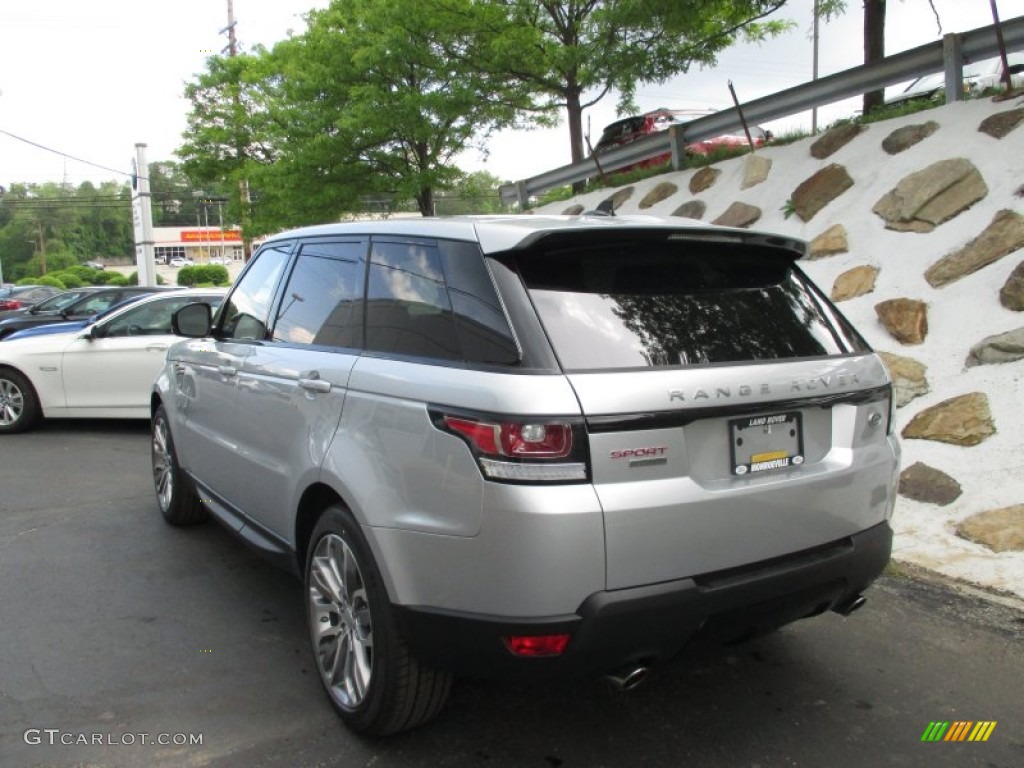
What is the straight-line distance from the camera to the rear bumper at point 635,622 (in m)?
2.32

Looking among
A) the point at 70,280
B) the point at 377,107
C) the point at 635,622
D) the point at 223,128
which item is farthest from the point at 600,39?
the point at 70,280

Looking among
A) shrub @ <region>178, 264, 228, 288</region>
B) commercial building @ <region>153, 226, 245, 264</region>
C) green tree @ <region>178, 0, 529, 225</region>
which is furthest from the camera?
commercial building @ <region>153, 226, 245, 264</region>

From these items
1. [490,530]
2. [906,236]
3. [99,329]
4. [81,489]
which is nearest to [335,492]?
[490,530]

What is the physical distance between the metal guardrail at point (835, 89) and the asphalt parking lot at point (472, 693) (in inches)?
246

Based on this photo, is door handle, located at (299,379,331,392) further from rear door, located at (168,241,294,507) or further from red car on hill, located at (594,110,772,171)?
red car on hill, located at (594,110,772,171)

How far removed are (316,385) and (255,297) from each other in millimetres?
1357

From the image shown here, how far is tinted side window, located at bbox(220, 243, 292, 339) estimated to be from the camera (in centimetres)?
404

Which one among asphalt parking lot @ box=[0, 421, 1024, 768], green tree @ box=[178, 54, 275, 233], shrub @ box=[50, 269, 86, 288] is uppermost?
green tree @ box=[178, 54, 275, 233]

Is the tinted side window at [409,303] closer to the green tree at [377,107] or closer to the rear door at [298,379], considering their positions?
the rear door at [298,379]

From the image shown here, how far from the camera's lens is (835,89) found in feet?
30.5

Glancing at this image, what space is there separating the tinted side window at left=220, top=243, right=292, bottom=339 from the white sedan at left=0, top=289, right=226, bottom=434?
4.84 meters

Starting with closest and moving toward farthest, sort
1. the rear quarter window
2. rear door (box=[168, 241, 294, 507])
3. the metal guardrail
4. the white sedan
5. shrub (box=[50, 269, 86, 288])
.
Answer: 1. the rear quarter window
2. rear door (box=[168, 241, 294, 507])
3. the metal guardrail
4. the white sedan
5. shrub (box=[50, 269, 86, 288])

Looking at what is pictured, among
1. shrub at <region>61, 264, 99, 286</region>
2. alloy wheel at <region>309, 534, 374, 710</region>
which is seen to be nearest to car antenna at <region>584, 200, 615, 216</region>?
alloy wheel at <region>309, 534, 374, 710</region>

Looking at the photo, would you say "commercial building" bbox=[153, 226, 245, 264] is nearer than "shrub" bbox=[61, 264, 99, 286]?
No
